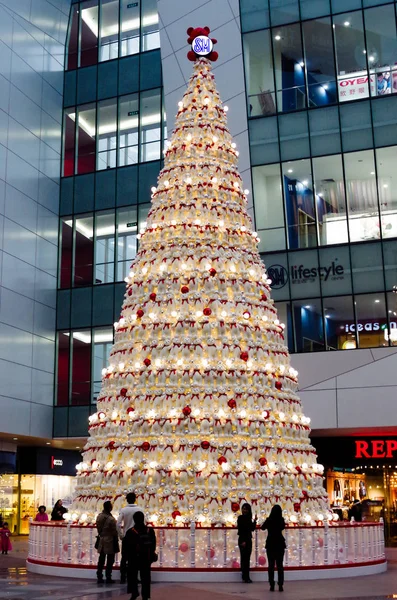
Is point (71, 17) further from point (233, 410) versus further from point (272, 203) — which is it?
point (233, 410)

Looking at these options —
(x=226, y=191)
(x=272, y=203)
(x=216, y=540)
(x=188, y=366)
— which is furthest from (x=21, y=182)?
(x=216, y=540)

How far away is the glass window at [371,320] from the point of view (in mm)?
24891

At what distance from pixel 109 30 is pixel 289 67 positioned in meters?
10.5

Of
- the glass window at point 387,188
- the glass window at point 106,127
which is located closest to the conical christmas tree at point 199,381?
the glass window at point 387,188

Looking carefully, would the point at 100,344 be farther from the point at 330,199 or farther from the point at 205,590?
the point at 205,590

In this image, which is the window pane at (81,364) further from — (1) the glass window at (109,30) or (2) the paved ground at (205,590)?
(2) the paved ground at (205,590)

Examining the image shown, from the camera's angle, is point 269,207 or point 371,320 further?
point 269,207

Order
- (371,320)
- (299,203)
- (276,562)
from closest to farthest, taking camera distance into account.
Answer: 1. (276,562)
2. (371,320)
3. (299,203)

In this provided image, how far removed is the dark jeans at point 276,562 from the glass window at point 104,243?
69.7 ft

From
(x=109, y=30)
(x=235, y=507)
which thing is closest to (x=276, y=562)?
(x=235, y=507)

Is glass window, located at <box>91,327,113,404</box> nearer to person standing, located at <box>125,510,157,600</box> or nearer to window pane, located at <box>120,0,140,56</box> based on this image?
window pane, located at <box>120,0,140,56</box>

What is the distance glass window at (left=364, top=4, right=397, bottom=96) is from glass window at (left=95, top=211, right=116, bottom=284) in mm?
12221

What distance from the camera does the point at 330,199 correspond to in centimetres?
2697

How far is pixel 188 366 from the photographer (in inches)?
519
